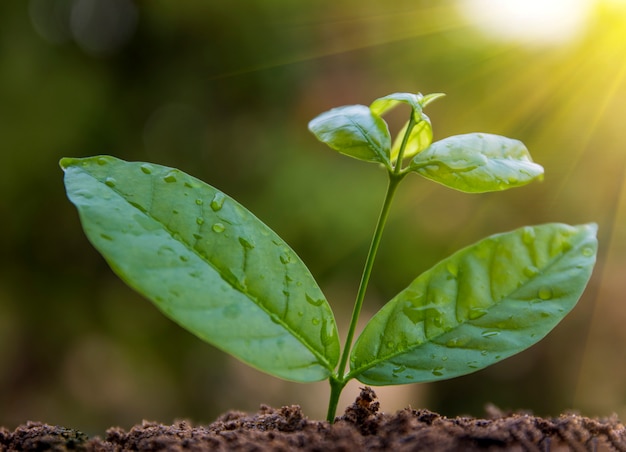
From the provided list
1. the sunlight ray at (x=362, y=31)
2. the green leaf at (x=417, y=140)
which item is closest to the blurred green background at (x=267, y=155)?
the sunlight ray at (x=362, y=31)

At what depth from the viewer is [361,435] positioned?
0.57 m

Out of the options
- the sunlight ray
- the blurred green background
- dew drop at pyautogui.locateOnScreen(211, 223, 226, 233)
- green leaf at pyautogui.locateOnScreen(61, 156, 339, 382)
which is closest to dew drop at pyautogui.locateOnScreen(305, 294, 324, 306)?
green leaf at pyautogui.locateOnScreen(61, 156, 339, 382)

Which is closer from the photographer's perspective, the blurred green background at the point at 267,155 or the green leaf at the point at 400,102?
the green leaf at the point at 400,102

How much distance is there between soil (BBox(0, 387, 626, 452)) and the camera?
1.67ft

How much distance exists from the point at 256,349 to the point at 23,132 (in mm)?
3942

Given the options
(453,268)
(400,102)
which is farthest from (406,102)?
(453,268)

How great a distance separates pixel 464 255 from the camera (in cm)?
60

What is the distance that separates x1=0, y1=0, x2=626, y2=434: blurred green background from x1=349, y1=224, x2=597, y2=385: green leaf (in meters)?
3.45

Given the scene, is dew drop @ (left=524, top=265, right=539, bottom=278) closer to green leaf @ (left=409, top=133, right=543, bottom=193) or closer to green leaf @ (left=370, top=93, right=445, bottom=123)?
green leaf @ (left=409, top=133, right=543, bottom=193)

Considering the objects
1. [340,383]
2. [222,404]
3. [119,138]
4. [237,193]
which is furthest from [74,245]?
[340,383]

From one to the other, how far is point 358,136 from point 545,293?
25 cm

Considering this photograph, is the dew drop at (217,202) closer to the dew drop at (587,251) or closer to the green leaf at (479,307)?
the green leaf at (479,307)

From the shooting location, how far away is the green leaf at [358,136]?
2.02 ft

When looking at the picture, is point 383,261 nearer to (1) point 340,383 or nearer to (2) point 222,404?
(2) point 222,404
